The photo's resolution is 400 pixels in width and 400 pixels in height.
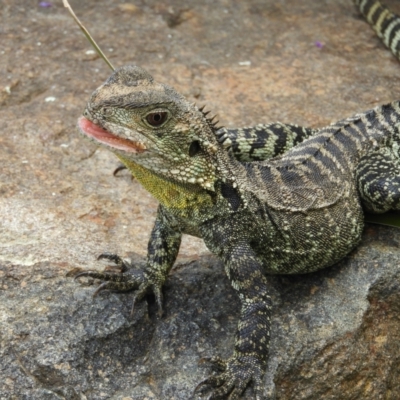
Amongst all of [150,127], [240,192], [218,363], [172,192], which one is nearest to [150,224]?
[240,192]

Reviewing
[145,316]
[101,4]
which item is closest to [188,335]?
[145,316]

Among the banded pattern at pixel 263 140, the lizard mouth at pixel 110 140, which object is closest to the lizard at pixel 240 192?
the lizard mouth at pixel 110 140

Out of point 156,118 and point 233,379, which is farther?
point 233,379

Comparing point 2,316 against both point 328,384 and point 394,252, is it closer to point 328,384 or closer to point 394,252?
point 328,384

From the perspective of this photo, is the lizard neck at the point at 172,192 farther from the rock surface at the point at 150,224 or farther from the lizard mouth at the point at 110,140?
the rock surface at the point at 150,224

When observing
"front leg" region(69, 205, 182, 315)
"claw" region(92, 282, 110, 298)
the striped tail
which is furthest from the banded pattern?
the striped tail

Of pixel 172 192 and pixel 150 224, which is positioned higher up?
pixel 172 192

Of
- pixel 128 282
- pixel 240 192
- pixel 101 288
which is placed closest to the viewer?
pixel 240 192

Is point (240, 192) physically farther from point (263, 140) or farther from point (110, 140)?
point (263, 140)

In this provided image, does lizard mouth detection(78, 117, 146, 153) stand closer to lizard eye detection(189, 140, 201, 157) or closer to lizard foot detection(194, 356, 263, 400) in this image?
lizard eye detection(189, 140, 201, 157)
